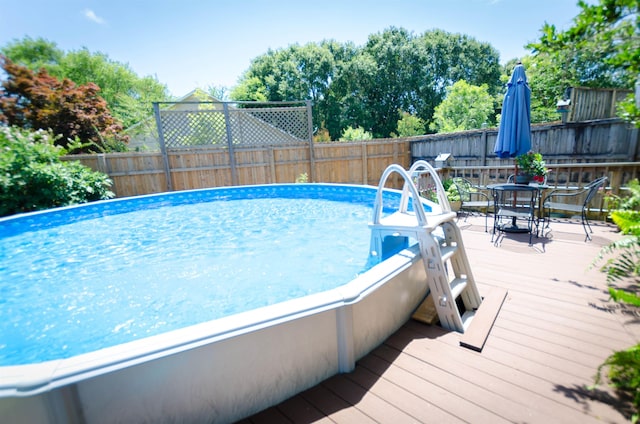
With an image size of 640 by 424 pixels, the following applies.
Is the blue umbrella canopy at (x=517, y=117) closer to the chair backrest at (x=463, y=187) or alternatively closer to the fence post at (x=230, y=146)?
the chair backrest at (x=463, y=187)

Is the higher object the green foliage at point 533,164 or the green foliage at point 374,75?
the green foliage at point 374,75

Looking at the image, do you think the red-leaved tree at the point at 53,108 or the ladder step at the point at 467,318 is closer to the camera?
the ladder step at the point at 467,318

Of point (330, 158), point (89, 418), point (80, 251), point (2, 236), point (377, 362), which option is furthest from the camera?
point (330, 158)

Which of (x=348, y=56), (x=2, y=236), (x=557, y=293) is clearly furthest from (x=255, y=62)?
(x=557, y=293)

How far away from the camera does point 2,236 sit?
5.54 m

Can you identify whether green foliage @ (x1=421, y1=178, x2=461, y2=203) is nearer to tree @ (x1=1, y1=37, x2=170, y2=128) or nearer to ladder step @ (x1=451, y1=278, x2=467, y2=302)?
ladder step @ (x1=451, y1=278, x2=467, y2=302)

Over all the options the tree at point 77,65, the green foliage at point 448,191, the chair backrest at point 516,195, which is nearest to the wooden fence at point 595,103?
the chair backrest at point 516,195

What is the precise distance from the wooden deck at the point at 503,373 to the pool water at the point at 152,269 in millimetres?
1343

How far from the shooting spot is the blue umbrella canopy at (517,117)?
4.29 meters

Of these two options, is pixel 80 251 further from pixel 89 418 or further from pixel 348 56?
pixel 348 56

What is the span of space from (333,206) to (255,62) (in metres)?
18.8

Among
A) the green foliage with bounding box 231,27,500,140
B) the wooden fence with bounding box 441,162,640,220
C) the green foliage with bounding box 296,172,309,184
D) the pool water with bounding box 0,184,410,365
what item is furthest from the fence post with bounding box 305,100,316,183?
the green foliage with bounding box 231,27,500,140

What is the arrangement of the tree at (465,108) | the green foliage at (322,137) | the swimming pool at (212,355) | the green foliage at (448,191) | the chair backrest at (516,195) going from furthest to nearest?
the green foliage at (322,137), the tree at (465,108), the green foliage at (448,191), the chair backrest at (516,195), the swimming pool at (212,355)

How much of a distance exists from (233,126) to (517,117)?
7687 millimetres
